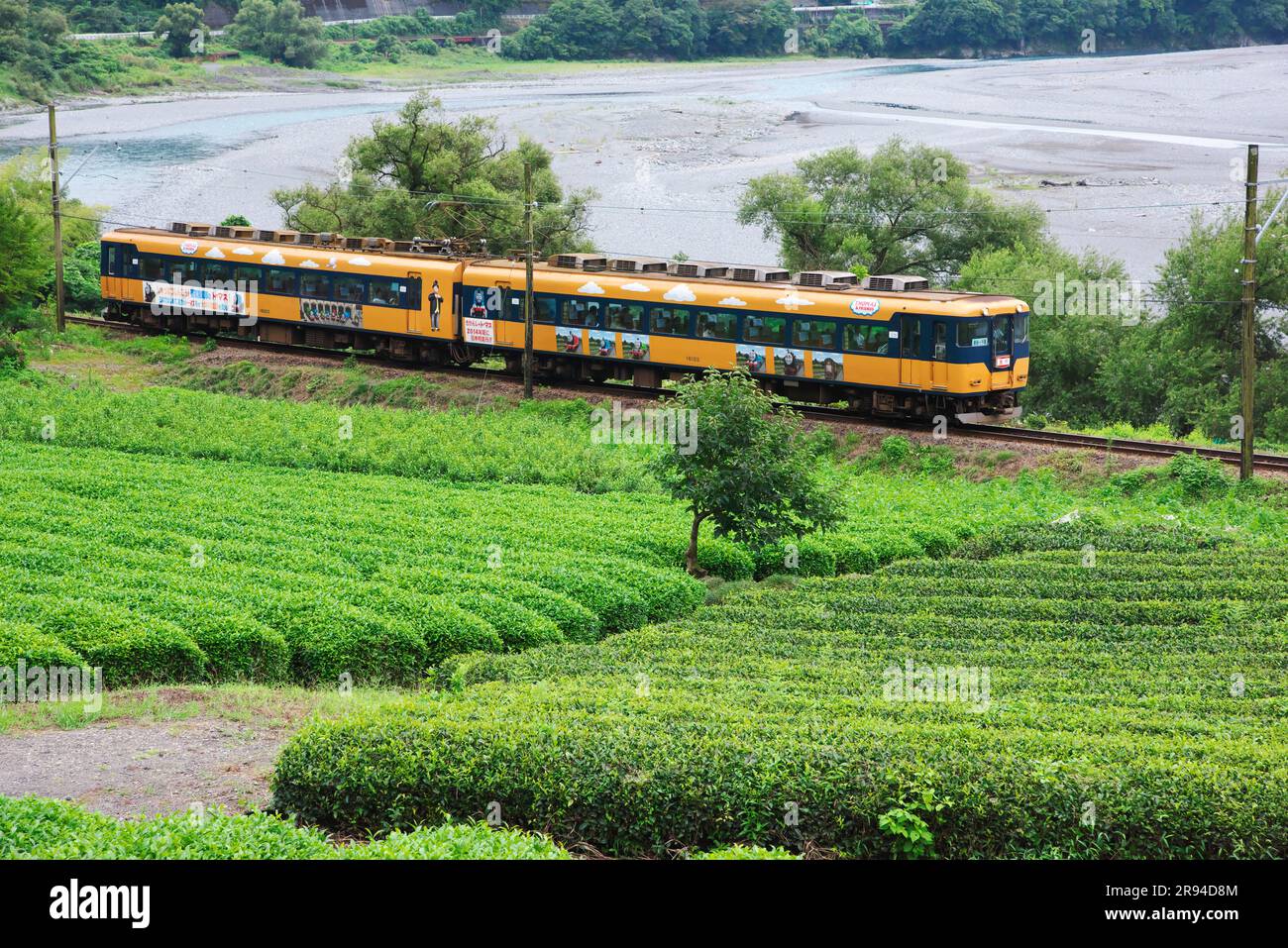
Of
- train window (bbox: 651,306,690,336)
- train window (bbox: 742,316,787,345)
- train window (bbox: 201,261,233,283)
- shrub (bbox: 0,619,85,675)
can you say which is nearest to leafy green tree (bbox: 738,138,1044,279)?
train window (bbox: 651,306,690,336)

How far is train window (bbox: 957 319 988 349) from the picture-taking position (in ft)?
111

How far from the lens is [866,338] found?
35.4m

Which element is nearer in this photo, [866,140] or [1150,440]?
[1150,440]

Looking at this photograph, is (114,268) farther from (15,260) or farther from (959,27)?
(959,27)

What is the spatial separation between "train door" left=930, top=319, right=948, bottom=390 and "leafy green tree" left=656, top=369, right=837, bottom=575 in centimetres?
802

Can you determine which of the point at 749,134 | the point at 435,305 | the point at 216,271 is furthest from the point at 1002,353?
the point at 749,134

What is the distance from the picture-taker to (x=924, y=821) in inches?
517

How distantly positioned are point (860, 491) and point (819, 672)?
14185 millimetres

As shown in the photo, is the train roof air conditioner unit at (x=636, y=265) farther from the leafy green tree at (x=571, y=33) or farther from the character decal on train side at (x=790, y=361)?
the leafy green tree at (x=571, y=33)

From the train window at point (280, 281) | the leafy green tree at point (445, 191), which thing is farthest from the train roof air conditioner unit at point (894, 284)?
the leafy green tree at point (445, 191)

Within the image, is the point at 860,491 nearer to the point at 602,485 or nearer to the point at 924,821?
the point at 602,485

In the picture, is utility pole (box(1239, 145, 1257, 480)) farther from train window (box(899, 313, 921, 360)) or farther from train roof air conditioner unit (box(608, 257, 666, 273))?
train roof air conditioner unit (box(608, 257, 666, 273))

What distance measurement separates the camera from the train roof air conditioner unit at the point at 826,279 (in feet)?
121

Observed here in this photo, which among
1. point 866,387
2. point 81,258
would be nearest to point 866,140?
point 81,258
